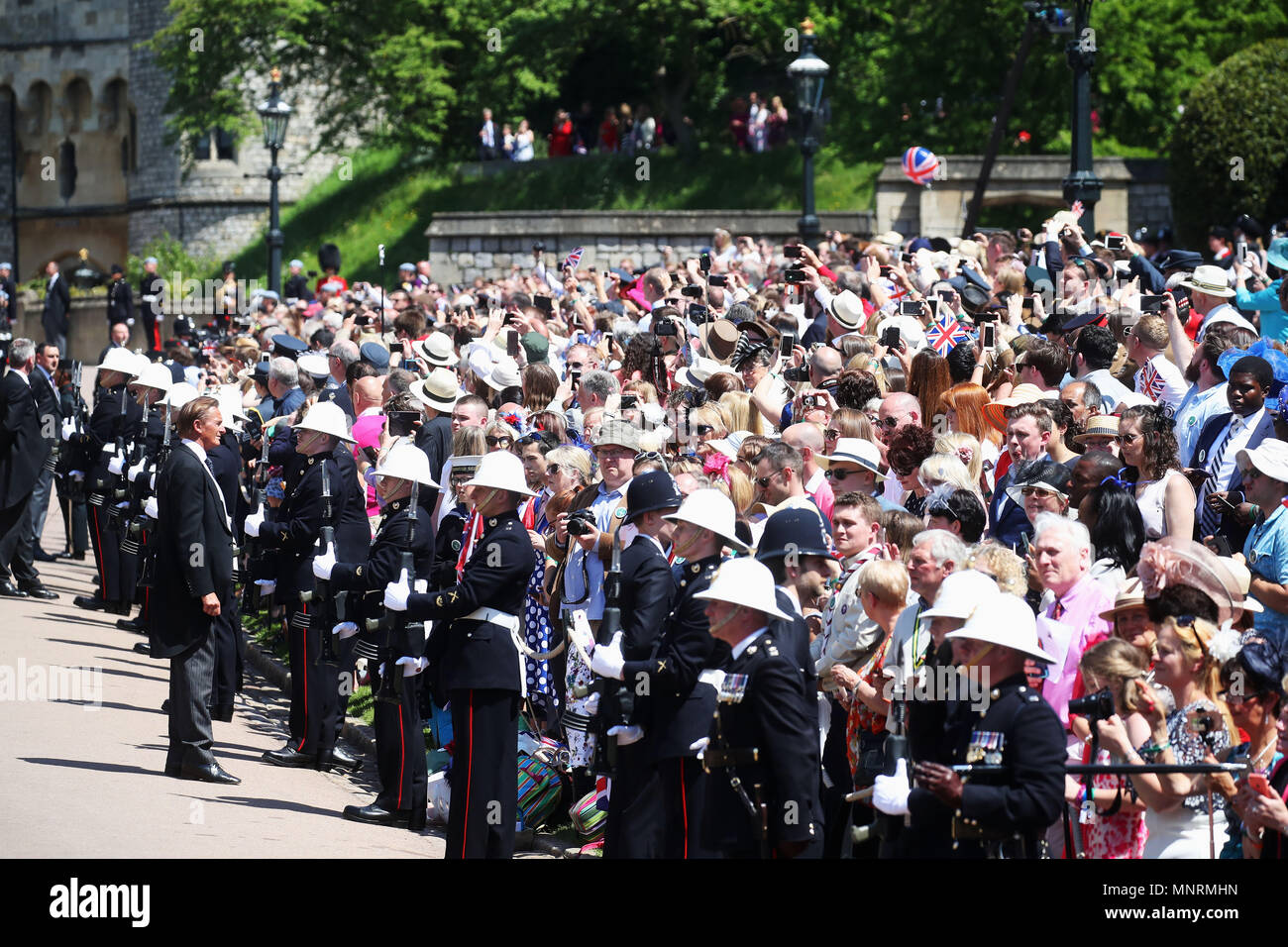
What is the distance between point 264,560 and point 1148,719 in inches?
297

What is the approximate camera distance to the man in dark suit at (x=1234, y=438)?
9.61m

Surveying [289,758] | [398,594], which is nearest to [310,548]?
[289,758]

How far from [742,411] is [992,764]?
587cm

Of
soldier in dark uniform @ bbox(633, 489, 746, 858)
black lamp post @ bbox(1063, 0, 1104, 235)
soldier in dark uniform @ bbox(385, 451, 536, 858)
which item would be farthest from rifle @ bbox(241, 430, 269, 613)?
black lamp post @ bbox(1063, 0, 1104, 235)

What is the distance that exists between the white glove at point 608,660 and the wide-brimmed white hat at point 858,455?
2.19 m

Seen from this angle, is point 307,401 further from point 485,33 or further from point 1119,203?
point 485,33

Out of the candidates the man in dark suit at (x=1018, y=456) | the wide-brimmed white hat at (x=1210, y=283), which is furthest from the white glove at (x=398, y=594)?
the wide-brimmed white hat at (x=1210, y=283)

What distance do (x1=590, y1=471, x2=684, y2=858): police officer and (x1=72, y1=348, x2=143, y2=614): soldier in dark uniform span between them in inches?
390

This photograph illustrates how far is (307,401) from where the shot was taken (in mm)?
14750

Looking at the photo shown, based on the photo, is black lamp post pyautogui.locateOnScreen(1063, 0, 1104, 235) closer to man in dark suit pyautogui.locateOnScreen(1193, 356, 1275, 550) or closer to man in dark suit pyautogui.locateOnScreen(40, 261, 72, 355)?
man in dark suit pyautogui.locateOnScreen(1193, 356, 1275, 550)

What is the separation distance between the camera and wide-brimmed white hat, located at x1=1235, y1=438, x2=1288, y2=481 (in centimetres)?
872

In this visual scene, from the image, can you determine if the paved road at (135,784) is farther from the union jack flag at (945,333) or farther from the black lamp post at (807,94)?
the black lamp post at (807,94)

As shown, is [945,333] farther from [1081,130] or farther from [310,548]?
[310,548]

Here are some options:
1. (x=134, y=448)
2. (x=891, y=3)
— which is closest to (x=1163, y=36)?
(x=891, y=3)
